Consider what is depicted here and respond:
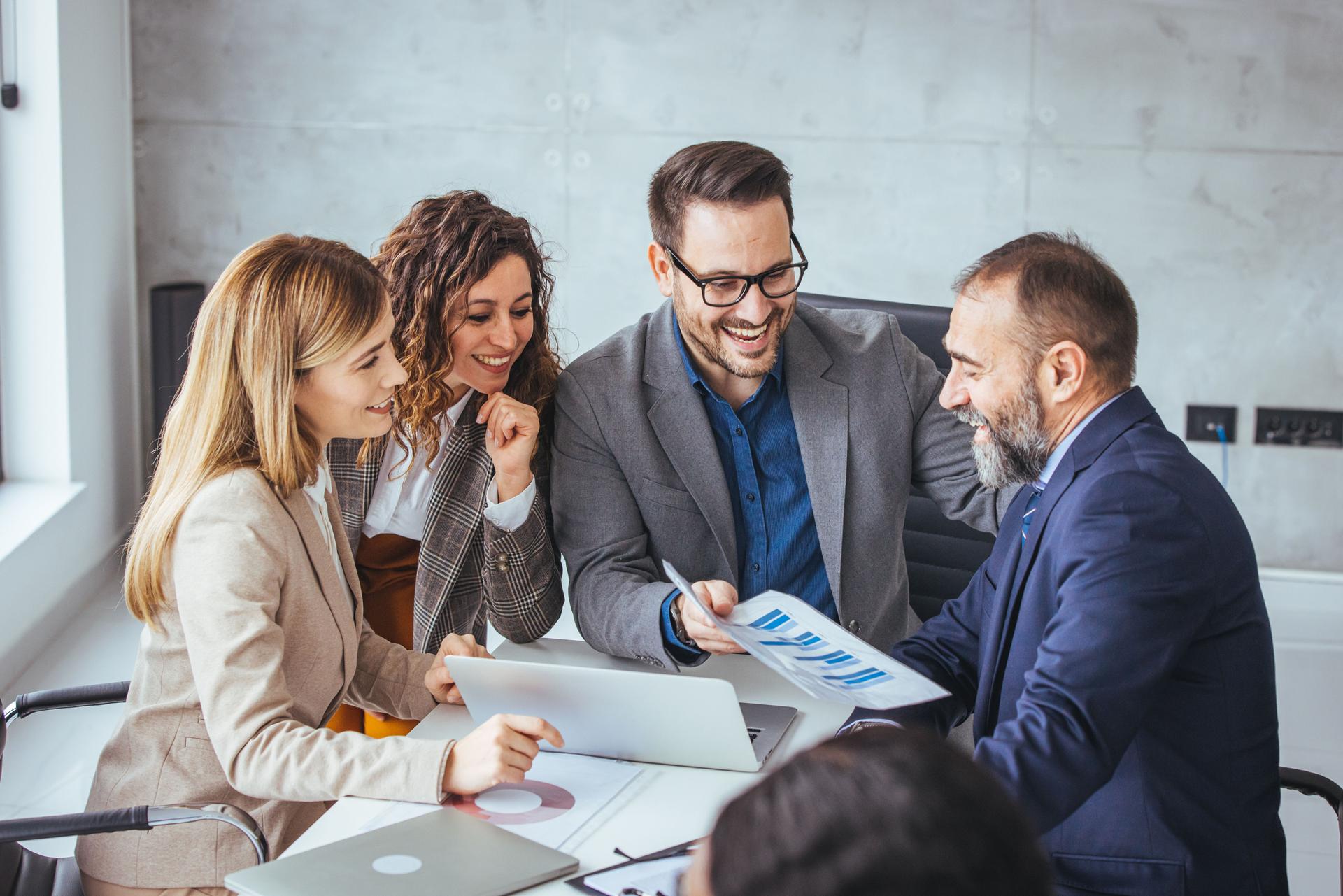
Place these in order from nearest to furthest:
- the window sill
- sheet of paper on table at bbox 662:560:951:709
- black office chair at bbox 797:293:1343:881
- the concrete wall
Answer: sheet of paper on table at bbox 662:560:951:709 → black office chair at bbox 797:293:1343:881 → the window sill → the concrete wall

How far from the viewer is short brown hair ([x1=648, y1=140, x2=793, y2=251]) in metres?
1.96

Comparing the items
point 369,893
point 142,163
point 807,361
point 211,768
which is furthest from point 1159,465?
point 142,163

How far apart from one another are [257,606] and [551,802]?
41 centimetres

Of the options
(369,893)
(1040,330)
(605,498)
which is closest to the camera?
(369,893)

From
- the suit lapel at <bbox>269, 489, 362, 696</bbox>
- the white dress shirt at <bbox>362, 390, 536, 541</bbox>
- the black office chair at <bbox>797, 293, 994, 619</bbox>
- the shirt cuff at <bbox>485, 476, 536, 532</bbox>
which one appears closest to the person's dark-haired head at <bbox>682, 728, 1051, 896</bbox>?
the suit lapel at <bbox>269, 489, 362, 696</bbox>

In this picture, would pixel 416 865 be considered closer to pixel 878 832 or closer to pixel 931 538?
pixel 878 832

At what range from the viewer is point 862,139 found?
4465mm

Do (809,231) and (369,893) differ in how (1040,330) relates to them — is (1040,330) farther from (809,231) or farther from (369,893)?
(809,231)

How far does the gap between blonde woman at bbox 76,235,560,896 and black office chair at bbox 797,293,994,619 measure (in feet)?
3.48

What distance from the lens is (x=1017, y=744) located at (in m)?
1.30

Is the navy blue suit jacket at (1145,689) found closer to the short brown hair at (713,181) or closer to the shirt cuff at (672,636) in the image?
the shirt cuff at (672,636)

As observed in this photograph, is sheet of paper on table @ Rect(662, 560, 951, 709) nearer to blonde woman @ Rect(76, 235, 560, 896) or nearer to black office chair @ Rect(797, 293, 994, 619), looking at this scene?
blonde woman @ Rect(76, 235, 560, 896)

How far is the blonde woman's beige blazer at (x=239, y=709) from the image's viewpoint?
1412mm

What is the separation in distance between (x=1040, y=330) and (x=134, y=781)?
48.3 inches
